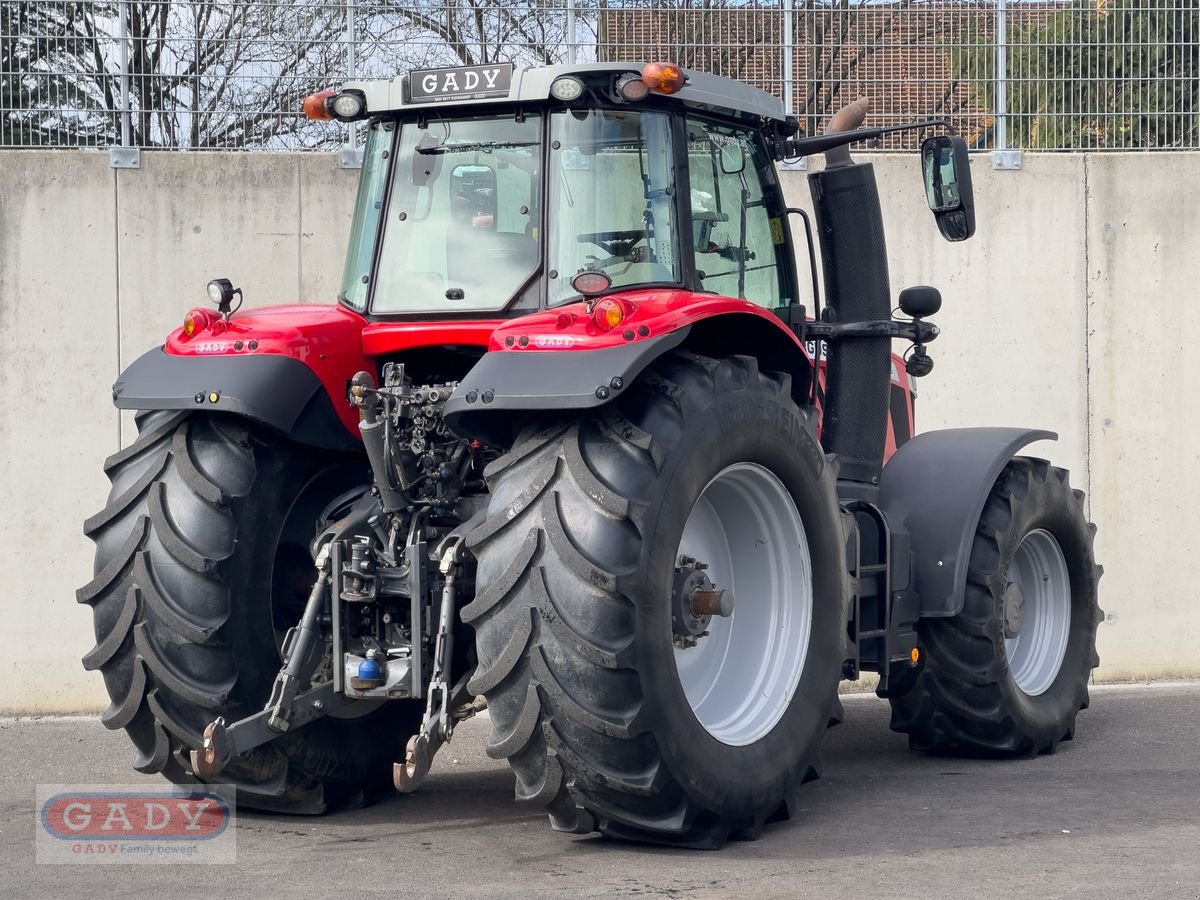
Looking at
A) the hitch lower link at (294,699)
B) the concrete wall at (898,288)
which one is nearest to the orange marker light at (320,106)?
the hitch lower link at (294,699)

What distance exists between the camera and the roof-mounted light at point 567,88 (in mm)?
5426

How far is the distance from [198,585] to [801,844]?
2206 millimetres

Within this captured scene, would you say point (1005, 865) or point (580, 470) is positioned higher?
point (580, 470)

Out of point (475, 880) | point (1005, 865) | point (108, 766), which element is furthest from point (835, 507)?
Result: point (108, 766)

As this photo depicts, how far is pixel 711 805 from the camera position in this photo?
196 inches

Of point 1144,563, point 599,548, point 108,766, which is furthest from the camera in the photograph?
point 1144,563

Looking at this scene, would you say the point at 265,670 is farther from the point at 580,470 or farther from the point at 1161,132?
the point at 1161,132

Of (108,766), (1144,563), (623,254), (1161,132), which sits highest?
(1161,132)

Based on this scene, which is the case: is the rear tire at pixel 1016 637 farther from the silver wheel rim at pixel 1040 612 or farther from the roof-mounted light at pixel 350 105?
the roof-mounted light at pixel 350 105

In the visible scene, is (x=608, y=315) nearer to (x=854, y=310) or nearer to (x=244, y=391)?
(x=244, y=391)

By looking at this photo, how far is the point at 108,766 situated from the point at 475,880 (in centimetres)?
300

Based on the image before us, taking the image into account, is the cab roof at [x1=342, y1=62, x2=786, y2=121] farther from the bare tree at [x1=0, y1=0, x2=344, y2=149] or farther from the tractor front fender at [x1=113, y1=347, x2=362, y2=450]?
the bare tree at [x1=0, y1=0, x2=344, y2=149]

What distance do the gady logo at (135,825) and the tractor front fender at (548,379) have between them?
1709mm

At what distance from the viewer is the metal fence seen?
29.7 ft
